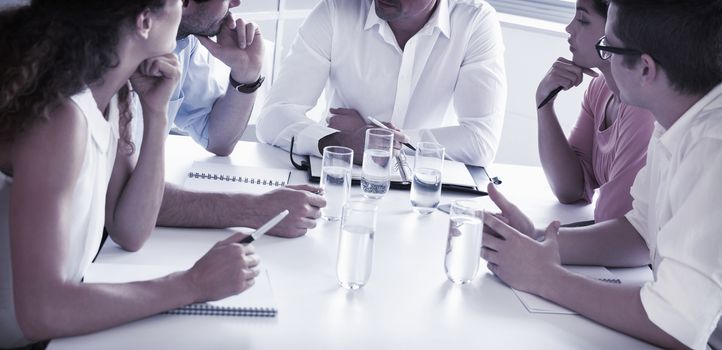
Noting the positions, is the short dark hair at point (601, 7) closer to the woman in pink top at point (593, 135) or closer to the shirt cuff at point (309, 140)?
the woman in pink top at point (593, 135)

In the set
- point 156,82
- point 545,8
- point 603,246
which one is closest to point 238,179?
point 156,82

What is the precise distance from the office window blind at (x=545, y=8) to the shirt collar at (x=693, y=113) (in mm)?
3390

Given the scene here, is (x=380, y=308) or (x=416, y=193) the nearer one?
(x=380, y=308)

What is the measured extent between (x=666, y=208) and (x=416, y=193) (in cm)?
61

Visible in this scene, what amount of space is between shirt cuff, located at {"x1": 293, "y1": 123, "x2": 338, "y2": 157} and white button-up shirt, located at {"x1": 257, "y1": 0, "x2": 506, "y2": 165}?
0.83 ft

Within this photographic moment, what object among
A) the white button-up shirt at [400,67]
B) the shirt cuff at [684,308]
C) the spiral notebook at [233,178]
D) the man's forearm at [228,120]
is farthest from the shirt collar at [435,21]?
the shirt cuff at [684,308]

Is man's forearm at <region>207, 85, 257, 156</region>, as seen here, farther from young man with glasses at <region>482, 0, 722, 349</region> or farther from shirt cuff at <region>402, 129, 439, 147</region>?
young man with glasses at <region>482, 0, 722, 349</region>

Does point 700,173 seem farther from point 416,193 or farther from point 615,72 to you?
point 416,193

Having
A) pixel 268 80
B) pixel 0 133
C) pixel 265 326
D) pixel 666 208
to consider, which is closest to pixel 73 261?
pixel 0 133

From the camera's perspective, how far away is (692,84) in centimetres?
159

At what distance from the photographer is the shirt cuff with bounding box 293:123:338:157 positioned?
2301mm

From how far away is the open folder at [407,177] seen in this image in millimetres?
2137

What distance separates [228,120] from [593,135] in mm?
1101

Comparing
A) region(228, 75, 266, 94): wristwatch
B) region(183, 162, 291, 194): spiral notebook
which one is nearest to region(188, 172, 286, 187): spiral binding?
region(183, 162, 291, 194): spiral notebook
